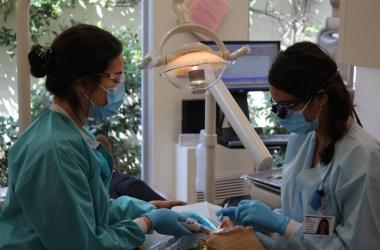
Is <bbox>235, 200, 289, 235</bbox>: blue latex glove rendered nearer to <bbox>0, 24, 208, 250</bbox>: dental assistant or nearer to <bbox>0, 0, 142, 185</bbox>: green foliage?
<bbox>0, 24, 208, 250</bbox>: dental assistant

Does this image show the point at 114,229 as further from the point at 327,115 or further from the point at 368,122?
the point at 368,122

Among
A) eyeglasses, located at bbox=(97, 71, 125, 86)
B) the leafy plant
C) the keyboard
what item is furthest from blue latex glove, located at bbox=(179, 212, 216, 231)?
the leafy plant

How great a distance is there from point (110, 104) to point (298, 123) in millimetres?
576

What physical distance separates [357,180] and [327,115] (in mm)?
250

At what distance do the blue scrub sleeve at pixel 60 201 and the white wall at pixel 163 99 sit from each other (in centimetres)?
192

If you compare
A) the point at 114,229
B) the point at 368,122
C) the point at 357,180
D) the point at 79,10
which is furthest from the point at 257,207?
the point at 79,10

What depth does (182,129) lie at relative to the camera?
129 inches

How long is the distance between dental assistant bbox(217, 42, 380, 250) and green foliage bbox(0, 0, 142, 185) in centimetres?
175

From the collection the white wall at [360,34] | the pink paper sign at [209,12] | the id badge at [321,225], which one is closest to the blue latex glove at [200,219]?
the id badge at [321,225]

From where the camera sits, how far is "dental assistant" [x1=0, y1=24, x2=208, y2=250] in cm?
125

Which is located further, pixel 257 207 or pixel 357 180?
pixel 257 207

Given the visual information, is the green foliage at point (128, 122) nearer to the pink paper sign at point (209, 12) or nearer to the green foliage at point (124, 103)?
the green foliage at point (124, 103)

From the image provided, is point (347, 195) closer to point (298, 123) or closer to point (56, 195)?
point (298, 123)

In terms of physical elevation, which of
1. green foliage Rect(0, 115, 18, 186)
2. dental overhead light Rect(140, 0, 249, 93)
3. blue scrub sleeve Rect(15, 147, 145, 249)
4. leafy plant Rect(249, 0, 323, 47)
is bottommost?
green foliage Rect(0, 115, 18, 186)
